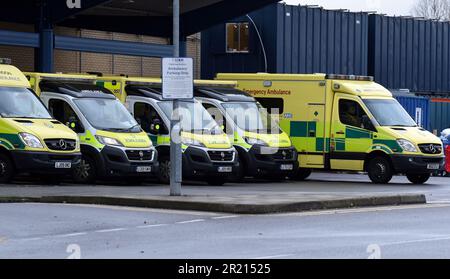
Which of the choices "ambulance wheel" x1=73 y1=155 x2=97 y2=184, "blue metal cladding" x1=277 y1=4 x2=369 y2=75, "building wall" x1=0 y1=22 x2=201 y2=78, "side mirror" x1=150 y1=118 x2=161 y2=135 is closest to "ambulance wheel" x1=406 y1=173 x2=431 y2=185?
"side mirror" x1=150 y1=118 x2=161 y2=135

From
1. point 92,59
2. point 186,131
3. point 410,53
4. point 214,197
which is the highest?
point 410,53

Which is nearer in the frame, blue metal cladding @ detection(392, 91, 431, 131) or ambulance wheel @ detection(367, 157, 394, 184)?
ambulance wheel @ detection(367, 157, 394, 184)

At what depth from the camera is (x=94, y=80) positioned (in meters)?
28.4

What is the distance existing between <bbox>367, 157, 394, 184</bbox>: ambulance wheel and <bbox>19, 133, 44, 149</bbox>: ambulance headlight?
8.92m

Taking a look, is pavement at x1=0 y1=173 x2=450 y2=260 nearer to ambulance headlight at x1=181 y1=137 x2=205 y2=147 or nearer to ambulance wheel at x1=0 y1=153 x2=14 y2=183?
ambulance wheel at x1=0 y1=153 x2=14 y2=183

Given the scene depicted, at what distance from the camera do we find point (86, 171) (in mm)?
26500

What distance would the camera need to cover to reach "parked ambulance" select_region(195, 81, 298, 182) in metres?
28.8

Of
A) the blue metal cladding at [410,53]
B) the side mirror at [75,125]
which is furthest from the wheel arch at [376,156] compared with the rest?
the blue metal cladding at [410,53]

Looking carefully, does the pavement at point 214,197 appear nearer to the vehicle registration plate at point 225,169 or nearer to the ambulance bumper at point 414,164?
the vehicle registration plate at point 225,169

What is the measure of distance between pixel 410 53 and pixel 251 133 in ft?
76.1

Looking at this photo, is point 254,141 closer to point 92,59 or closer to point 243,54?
point 92,59

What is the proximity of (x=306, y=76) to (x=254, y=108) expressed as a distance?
1.69 meters

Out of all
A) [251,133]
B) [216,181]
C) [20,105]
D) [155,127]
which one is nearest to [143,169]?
[155,127]
